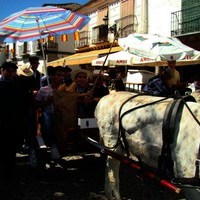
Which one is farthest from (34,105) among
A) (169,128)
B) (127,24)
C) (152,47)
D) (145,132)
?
(127,24)

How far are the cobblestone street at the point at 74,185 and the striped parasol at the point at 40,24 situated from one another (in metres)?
2.29

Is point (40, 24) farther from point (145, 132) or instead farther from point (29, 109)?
point (145, 132)

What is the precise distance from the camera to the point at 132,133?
4.83m

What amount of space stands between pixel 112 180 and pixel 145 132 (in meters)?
1.37

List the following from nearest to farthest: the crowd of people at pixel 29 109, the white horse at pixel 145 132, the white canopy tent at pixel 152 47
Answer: the white horse at pixel 145 132, the crowd of people at pixel 29 109, the white canopy tent at pixel 152 47

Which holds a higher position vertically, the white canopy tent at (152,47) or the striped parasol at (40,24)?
the striped parasol at (40,24)

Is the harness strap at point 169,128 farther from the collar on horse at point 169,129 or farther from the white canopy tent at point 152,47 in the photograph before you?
the white canopy tent at point 152,47

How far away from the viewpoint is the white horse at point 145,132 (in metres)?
3.98

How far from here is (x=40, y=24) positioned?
297 inches

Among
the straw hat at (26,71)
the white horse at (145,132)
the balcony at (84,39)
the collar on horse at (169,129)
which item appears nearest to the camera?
the white horse at (145,132)

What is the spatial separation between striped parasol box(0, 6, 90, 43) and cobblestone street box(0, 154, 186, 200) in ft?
7.51

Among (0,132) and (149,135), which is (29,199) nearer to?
(0,132)

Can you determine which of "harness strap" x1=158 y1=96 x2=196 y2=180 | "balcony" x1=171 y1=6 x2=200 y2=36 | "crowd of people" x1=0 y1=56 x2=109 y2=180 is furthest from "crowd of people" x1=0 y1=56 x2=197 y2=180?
"balcony" x1=171 y1=6 x2=200 y2=36

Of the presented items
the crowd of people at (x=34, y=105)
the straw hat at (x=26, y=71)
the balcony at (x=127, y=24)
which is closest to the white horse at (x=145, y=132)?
the crowd of people at (x=34, y=105)
